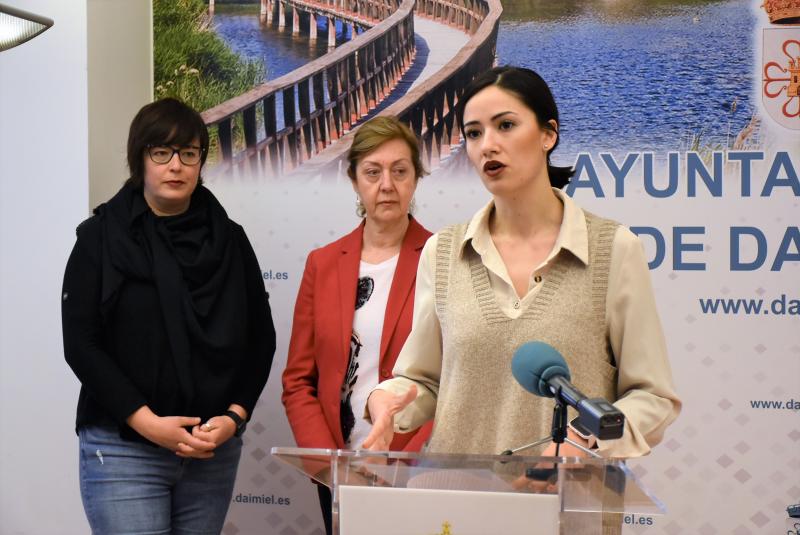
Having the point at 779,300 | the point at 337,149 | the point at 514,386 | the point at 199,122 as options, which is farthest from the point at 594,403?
the point at 337,149

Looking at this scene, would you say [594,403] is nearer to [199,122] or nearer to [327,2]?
[199,122]

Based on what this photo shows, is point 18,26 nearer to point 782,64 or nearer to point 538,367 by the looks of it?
point 538,367

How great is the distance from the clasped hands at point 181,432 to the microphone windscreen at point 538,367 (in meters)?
1.42

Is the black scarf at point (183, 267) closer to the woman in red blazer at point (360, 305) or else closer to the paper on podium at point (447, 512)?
the woman in red blazer at point (360, 305)

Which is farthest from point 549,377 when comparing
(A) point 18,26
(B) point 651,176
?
(B) point 651,176

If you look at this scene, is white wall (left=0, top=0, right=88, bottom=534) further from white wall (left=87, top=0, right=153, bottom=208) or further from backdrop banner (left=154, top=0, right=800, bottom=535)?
backdrop banner (left=154, top=0, right=800, bottom=535)

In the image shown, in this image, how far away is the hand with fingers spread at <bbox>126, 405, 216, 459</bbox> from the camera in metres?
2.45

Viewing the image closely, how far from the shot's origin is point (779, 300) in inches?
129

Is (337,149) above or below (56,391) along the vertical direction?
above

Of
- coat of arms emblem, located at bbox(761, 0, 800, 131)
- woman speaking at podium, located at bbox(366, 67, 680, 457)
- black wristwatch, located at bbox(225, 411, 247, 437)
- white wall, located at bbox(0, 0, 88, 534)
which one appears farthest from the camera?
white wall, located at bbox(0, 0, 88, 534)

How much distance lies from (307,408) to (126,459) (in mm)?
566

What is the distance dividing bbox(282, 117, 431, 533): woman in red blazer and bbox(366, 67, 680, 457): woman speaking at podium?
85 centimetres

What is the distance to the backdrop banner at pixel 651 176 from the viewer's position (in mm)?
3301

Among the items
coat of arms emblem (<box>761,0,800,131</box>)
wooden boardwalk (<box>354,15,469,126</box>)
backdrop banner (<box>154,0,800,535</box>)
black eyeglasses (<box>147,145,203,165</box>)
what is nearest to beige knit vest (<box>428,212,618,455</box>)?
black eyeglasses (<box>147,145,203,165</box>)
